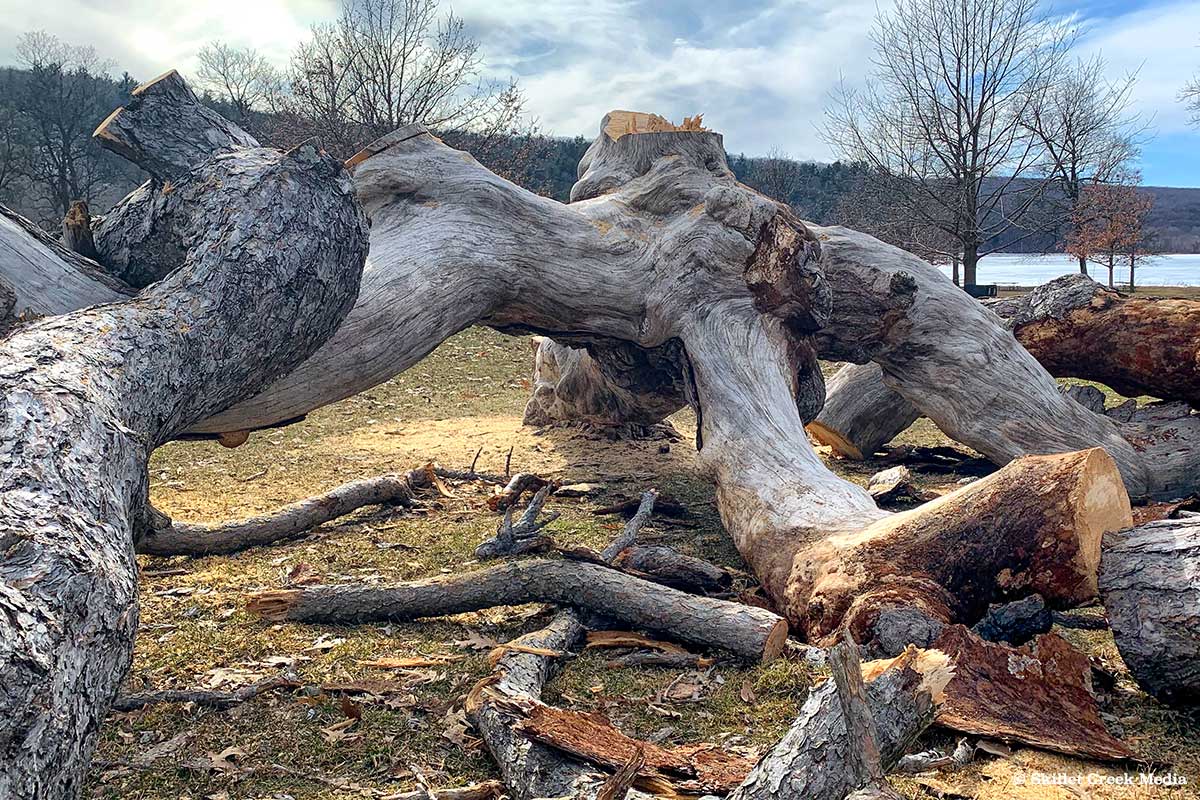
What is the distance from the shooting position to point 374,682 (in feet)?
10.2

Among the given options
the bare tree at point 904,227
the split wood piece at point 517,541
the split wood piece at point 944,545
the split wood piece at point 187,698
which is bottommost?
the split wood piece at point 187,698

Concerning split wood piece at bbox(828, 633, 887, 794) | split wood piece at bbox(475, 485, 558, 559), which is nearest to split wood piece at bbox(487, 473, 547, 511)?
split wood piece at bbox(475, 485, 558, 559)

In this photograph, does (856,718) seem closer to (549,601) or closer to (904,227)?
(549,601)

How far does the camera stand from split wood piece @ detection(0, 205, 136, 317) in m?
3.54

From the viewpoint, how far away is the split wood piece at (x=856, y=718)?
1753mm

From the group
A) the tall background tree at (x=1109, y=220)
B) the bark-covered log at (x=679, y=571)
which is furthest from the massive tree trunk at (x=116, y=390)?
the tall background tree at (x=1109, y=220)

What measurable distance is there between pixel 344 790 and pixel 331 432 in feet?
20.5

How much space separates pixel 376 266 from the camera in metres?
4.68

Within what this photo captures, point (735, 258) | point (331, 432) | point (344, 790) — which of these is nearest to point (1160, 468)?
point (735, 258)

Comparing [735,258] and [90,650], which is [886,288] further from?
[90,650]

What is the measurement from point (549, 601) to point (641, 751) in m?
1.56

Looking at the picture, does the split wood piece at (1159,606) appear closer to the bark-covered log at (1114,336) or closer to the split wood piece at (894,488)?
the split wood piece at (894,488)

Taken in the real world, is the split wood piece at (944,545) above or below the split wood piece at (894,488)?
above

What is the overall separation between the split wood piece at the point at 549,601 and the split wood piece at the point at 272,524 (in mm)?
1050
